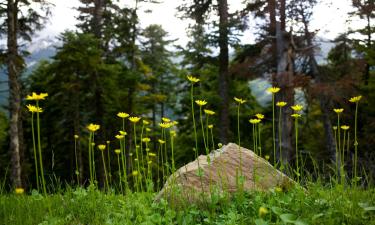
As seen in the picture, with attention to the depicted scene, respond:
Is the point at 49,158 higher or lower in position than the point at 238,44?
lower

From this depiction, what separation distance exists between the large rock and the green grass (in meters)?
0.20

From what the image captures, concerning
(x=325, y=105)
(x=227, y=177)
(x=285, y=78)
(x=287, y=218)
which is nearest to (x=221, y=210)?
(x=227, y=177)

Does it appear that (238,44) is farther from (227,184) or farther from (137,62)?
(227,184)

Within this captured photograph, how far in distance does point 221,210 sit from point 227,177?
38cm

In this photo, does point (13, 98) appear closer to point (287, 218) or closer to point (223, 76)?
point (223, 76)

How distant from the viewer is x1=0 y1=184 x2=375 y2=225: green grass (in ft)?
10.1

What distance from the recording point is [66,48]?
17.6 metres

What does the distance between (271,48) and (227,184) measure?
1193 centimetres

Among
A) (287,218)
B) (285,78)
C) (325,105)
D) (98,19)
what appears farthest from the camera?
(98,19)

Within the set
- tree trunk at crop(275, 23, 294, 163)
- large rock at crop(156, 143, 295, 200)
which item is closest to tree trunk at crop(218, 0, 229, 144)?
tree trunk at crop(275, 23, 294, 163)

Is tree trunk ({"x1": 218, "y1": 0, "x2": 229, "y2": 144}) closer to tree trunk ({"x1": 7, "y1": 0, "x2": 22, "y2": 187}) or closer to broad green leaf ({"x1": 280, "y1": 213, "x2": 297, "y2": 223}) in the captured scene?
tree trunk ({"x1": 7, "y1": 0, "x2": 22, "y2": 187})

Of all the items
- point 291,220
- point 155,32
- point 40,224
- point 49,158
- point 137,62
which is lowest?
point 49,158

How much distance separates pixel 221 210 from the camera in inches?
145

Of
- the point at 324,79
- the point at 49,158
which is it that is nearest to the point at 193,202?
the point at 324,79
